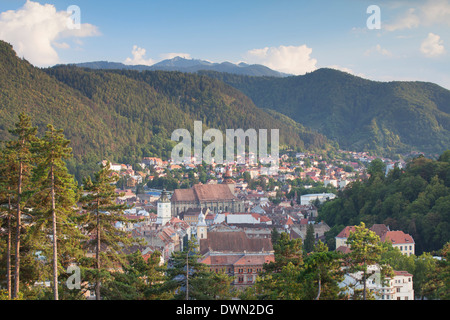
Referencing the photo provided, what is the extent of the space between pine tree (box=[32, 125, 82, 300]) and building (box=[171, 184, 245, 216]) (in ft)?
240

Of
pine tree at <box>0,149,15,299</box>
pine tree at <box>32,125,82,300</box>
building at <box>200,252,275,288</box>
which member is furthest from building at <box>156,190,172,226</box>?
pine tree at <box>32,125,82,300</box>

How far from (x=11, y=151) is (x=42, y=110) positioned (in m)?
142

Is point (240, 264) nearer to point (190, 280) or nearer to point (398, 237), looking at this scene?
point (398, 237)

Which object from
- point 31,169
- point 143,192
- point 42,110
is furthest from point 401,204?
point 42,110

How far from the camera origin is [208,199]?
95.6 meters

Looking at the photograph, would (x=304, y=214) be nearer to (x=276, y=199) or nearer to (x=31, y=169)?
(x=276, y=199)

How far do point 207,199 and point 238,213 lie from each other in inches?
743

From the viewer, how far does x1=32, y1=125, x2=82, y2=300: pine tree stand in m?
16.3

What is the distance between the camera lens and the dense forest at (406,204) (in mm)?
50594

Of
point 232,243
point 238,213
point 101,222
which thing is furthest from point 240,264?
point 238,213

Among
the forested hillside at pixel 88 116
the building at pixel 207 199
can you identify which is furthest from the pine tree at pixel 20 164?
the forested hillside at pixel 88 116

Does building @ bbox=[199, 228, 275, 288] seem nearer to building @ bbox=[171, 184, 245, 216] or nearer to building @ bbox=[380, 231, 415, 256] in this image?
building @ bbox=[380, 231, 415, 256]

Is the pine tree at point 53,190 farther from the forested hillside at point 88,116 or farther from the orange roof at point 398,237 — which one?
the forested hillside at point 88,116
